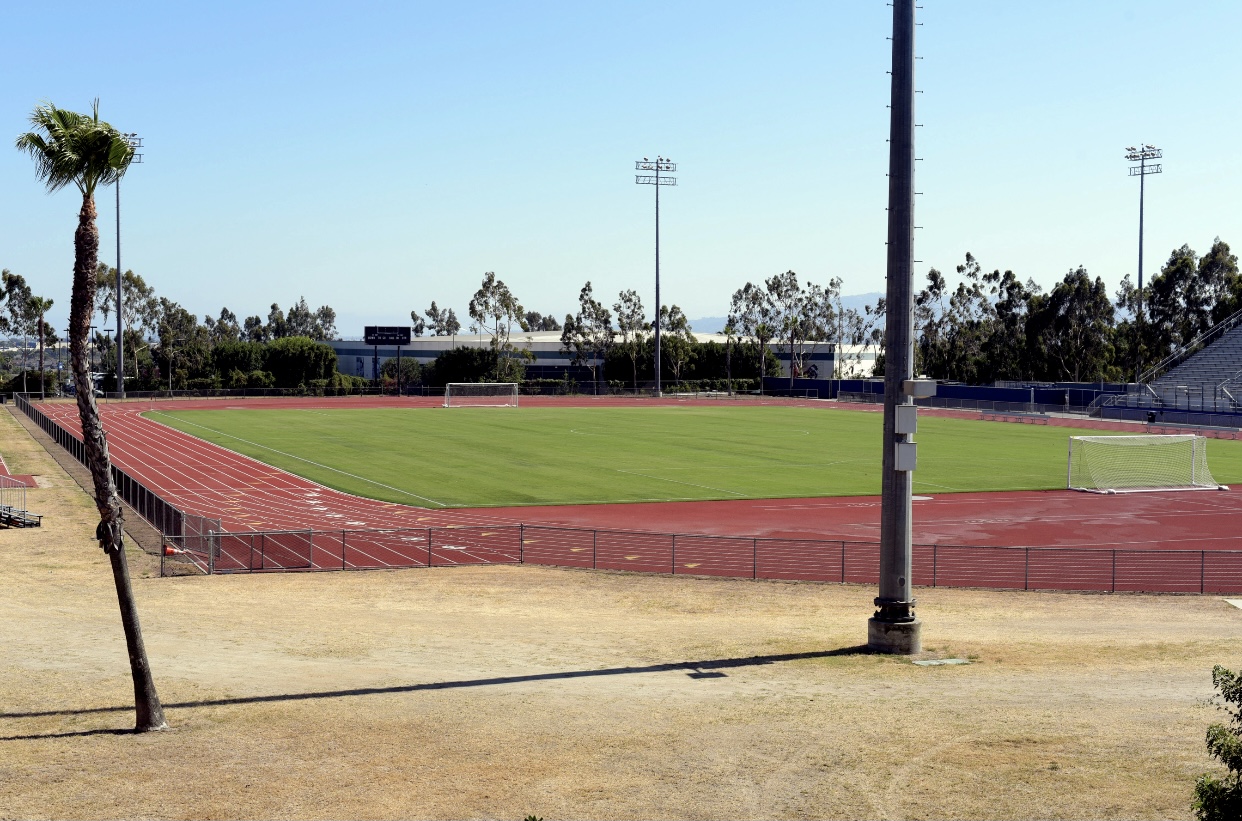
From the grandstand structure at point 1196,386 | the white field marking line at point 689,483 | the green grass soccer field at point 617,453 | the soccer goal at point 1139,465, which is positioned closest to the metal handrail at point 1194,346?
the grandstand structure at point 1196,386

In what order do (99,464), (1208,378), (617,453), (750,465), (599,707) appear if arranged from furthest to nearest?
(1208,378) → (617,453) → (750,465) → (599,707) → (99,464)

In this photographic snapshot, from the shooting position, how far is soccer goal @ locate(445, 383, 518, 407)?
11638 cm

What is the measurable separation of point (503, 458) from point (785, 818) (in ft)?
169

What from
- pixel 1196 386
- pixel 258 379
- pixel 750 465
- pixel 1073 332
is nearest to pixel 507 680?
pixel 750 465

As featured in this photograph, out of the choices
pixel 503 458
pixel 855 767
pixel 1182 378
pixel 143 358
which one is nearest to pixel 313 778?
pixel 855 767

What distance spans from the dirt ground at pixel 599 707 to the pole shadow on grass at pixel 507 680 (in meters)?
0.07

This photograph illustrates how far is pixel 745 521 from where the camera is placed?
1636 inches

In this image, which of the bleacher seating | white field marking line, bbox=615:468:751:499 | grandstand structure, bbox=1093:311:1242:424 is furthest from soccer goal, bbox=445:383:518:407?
white field marking line, bbox=615:468:751:499

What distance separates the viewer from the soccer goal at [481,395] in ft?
382

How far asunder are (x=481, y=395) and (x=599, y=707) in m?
109

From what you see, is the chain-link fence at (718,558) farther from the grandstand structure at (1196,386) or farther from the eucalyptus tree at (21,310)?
the eucalyptus tree at (21,310)

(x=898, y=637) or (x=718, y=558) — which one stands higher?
(x=898, y=637)

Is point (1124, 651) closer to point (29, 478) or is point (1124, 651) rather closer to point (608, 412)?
point (29, 478)

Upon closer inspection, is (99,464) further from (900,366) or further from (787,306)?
(787,306)
